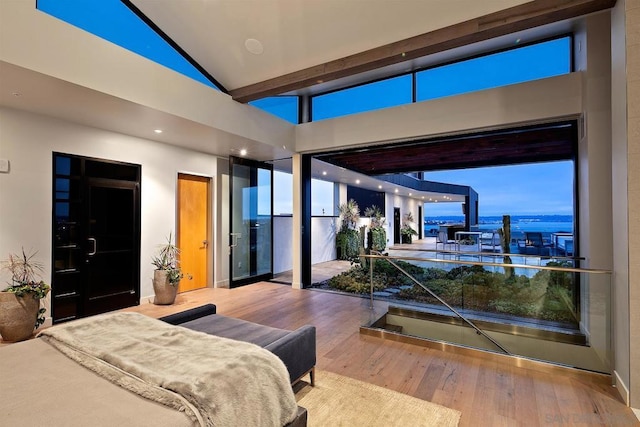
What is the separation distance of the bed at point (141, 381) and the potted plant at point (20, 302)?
74.5 inches

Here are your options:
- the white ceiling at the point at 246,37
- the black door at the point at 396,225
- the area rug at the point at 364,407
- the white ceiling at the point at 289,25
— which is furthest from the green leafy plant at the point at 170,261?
the black door at the point at 396,225

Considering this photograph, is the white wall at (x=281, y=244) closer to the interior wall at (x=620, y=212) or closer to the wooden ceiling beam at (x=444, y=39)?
the wooden ceiling beam at (x=444, y=39)

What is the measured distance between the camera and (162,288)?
470 cm

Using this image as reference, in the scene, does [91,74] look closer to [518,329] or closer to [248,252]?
[248,252]

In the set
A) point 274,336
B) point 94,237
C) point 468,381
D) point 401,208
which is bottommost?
point 468,381

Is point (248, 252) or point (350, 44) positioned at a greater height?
point (350, 44)

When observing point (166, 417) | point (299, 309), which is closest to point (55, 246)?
point (299, 309)

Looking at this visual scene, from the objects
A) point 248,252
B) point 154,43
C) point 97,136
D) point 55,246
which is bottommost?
point 248,252

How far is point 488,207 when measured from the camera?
829cm

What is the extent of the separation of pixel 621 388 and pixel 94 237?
5975 millimetres

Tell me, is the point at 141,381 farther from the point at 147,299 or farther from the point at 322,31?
the point at 147,299

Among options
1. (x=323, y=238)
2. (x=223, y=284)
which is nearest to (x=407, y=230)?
(x=323, y=238)

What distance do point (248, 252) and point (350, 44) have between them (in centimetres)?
446

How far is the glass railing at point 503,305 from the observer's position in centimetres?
299
